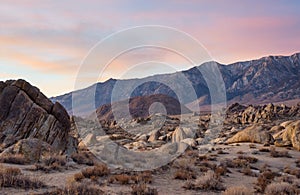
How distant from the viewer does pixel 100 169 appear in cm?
1572

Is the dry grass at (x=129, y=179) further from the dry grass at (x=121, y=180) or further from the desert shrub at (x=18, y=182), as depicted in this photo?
the desert shrub at (x=18, y=182)

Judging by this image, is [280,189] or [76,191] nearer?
[76,191]

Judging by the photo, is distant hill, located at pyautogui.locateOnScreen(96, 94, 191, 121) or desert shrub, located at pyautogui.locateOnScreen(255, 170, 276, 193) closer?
desert shrub, located at pyautogui.locateOnScreen(255, 170, 276, 193)

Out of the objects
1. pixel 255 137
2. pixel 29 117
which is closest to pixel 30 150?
pixel 29 117

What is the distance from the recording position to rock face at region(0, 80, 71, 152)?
21.9 m

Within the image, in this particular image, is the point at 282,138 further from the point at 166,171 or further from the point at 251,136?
the point at 166,171

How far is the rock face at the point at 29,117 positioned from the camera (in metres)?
21.9

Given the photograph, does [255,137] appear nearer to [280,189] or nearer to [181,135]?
[181,135]

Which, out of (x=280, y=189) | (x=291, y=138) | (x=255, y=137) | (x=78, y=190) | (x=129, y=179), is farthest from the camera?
(x=255, y=137)

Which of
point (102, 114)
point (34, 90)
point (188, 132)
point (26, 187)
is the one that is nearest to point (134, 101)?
point (102, 114)

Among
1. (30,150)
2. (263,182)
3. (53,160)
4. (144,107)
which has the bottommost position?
(263,182)

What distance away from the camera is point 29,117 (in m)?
22.4

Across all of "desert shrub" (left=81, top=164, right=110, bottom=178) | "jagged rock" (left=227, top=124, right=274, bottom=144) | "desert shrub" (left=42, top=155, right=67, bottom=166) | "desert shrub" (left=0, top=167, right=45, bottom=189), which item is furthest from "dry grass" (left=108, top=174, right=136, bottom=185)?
"jagged rock" (left=227, top=124, right=274, bottom=144)

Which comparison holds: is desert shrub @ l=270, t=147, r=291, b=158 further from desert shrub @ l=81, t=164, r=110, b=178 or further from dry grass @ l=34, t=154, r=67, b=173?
dry grass @ l=34, t=154, r=67, b=173
